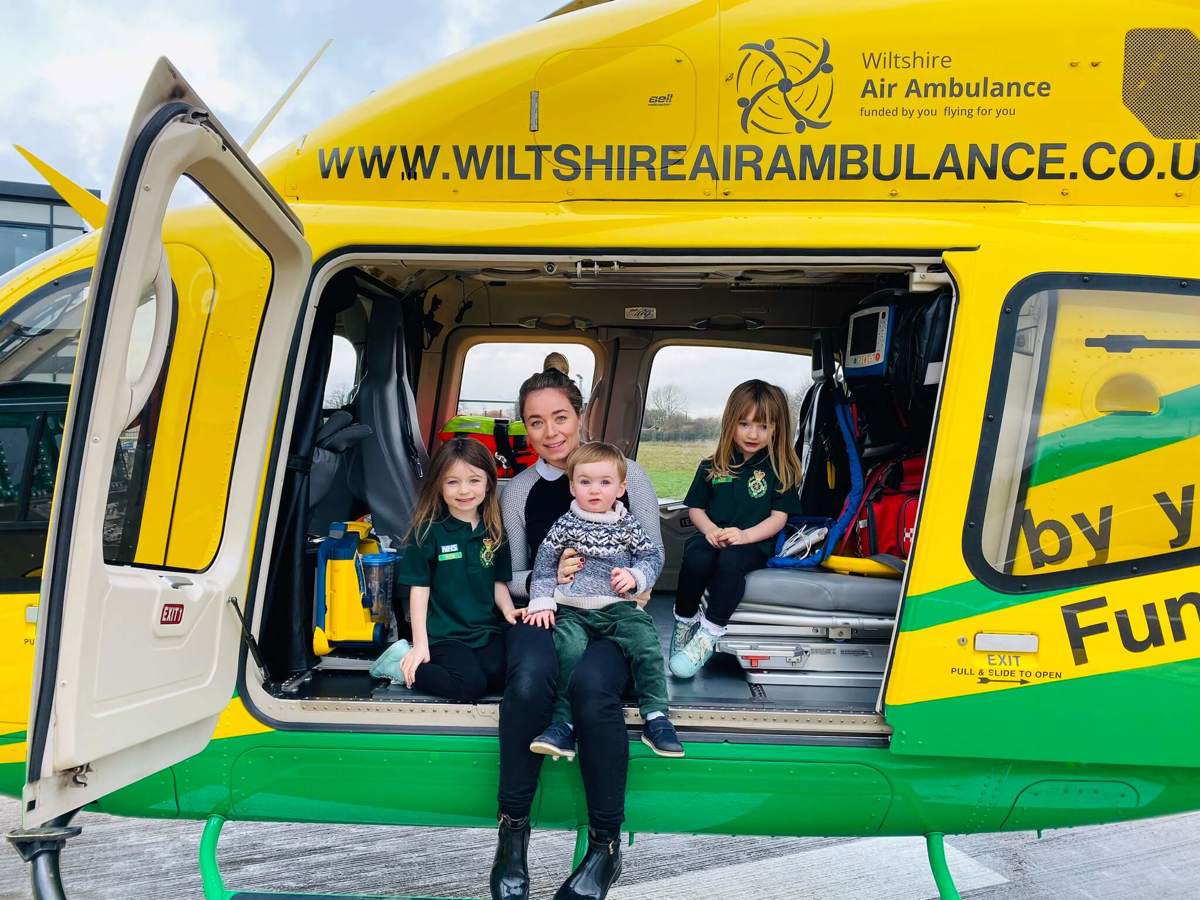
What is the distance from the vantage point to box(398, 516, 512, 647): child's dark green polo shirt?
2578 millimetres

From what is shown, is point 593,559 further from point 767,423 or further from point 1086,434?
point 1086,434

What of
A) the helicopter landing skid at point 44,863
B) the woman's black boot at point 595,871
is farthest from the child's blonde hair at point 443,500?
the helicopter landing skid at point 44,863

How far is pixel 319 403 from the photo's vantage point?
264 cm

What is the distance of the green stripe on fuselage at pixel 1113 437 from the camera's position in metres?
2.20

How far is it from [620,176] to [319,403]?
4.12 ft

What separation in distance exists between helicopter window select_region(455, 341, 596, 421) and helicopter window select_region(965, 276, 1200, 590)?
9.13 feet

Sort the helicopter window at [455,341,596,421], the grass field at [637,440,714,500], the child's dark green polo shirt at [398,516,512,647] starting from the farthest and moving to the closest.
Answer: the helicopter window at [455,341,596,421], the grass field at [637,440,714,500], the child's dark green polo shirt at [398,516,512,647]

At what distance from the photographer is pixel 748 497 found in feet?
9.91

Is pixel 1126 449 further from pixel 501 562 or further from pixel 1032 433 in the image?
pixel 501 562

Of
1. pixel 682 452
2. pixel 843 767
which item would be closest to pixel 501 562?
pixel 843 767

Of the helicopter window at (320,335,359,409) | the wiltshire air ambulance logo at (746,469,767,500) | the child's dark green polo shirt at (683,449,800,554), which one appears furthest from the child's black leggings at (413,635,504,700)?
the helicopter window at (320,335,359,409)

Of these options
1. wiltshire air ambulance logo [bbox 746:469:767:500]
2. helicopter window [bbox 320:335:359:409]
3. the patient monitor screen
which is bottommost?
wiltshire air ambulance logo [bbox 746:469:767:500]

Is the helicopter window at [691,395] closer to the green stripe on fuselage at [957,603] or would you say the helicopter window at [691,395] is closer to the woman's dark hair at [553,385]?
the woman's dark hair at [553,385]

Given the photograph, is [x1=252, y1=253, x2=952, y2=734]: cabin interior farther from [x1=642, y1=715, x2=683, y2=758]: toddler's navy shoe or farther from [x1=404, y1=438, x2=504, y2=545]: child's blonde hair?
[x1=404, y1=438, x2=504, y2=545]: child's blonde hair
